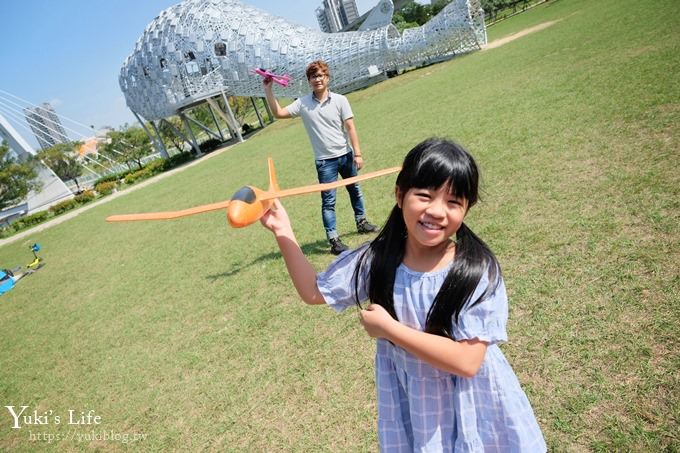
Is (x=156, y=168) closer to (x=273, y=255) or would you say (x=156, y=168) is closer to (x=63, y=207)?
(x=63, y=207)

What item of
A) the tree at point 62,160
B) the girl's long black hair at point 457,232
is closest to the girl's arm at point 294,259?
the girl's long black hair at point 457,232

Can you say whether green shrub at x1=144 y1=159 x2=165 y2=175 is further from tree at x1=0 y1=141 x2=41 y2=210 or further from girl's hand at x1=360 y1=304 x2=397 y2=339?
girl's hand at x1=360 y1=304 x2=397 y2=339

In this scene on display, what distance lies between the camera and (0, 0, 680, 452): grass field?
7.52 ft

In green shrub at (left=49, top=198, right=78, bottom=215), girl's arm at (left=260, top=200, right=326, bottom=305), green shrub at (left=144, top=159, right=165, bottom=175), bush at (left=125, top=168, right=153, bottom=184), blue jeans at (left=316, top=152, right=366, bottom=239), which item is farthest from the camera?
green shrub at (left=144, top=159, right=165, bottom=175)

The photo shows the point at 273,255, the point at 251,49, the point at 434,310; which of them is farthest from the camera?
the point at 251,49

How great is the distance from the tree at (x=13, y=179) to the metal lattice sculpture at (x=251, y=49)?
1066cm

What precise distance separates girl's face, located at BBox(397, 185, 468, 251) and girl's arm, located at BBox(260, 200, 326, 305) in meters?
0.46

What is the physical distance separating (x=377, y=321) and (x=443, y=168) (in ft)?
1.72

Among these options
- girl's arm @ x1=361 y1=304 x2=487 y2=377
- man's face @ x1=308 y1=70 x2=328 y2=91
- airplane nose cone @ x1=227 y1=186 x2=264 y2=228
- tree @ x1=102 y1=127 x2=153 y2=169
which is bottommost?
girl's arm @ x1=361 y1=304 x2=487 y2=377

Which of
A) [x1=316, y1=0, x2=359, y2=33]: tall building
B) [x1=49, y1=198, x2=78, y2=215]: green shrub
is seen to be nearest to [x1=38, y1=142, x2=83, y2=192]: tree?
[x1=49, y1=198, x2=78, y2=215]: green shrub

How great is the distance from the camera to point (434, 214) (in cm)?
125

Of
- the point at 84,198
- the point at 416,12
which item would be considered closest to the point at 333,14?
the point at 416,12

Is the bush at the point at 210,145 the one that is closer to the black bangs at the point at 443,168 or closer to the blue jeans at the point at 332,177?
the blue jeans at the point at 332,177

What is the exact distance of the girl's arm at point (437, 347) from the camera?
118 centimetres
